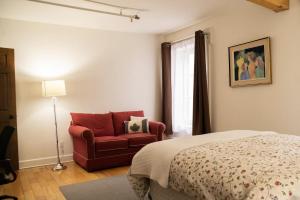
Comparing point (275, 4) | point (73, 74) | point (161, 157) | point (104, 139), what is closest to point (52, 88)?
point (73, 74)

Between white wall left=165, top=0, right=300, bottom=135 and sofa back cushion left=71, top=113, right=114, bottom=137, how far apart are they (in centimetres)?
188

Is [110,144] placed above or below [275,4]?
below

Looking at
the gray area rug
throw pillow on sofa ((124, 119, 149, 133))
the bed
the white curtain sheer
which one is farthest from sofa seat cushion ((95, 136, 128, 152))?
the bed

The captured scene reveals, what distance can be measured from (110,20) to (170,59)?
5.25 ft

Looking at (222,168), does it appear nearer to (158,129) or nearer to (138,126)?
(158,129)

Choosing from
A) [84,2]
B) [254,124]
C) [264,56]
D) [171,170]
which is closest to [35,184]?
[171,170]

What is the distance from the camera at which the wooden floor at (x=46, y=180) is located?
10.3ft

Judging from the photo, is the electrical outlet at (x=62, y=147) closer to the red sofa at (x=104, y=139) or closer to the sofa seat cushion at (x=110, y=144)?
the red sofa at (x=104, y=139)

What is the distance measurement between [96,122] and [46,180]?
131cm

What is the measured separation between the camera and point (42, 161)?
4.58m

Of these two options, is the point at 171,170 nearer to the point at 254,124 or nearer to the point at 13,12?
the point at 254,124

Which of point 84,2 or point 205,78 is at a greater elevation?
point 84,2

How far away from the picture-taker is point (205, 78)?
4516 mm

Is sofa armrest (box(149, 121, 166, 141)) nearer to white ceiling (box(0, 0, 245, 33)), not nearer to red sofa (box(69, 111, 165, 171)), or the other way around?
red sofa (box(69, 111, 165, 171))
